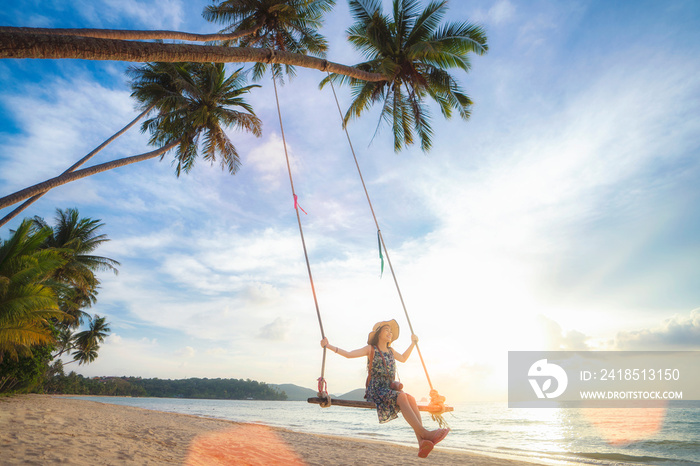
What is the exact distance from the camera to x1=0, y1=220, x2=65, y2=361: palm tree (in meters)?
8.51

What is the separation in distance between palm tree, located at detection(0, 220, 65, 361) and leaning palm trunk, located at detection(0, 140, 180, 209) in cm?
251

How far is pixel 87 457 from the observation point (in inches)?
179

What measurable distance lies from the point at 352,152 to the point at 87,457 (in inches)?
205

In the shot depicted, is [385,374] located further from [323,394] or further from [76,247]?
[76,247]

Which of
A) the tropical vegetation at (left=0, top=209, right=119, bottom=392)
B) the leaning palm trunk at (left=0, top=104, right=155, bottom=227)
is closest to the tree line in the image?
the tropical vegetation at (left=0, top=209, right=119, bottom=392)

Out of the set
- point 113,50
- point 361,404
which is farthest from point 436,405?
point 113,50

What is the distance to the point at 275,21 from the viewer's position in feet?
26.7

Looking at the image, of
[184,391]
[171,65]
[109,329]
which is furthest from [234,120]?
[184,391]

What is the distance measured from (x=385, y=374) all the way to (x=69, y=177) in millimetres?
7684

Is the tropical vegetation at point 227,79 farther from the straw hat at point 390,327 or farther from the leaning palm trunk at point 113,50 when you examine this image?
the straw hat at point 390,327

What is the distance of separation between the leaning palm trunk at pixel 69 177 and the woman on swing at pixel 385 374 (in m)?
6.27

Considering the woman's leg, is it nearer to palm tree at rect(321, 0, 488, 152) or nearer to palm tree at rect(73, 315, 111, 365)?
palm tree at rect(321, 0, 488, 152)

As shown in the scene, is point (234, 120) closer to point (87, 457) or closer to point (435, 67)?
point (435, 67)

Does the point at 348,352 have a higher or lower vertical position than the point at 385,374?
higher
